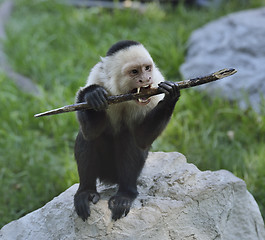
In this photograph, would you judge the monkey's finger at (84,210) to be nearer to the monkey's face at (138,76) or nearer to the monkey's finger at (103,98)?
the monkey's finger at (103,98)

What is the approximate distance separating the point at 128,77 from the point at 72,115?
2.60 meters

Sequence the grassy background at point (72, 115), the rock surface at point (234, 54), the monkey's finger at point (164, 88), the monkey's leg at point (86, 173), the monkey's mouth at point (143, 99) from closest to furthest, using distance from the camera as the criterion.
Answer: the monkey's finger at point (164, 88), the monkey's mouth at point (143, 99), the monkey's leg at point (86, 173), the grassy background at point (72, 115), the rock surface at point (234, 54)

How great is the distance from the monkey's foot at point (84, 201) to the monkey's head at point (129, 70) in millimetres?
813

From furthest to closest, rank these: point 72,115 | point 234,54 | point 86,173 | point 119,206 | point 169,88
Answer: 1. point 234,54
2. point 72,115
3. point 86,173
4. point 119,206
5. point 169,88

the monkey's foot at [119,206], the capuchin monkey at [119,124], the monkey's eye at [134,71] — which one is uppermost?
the monkey's eye at [134,71]

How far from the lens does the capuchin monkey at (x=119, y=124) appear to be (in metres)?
3.08

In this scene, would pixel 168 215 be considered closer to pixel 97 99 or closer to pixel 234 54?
pixel 97 99

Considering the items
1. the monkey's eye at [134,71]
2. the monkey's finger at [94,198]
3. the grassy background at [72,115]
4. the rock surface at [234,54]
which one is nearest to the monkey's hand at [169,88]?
the monkey's eye at [134,71]

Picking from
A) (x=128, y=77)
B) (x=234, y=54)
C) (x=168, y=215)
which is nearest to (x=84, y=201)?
(x=168, y=215)

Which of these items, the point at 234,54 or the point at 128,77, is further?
the point at 234,54

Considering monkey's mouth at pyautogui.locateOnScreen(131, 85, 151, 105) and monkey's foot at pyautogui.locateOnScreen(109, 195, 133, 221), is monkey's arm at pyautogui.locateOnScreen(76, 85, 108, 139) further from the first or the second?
monkey's foot at pyautogui.locateOnScreen(109, 195, 133, 221)

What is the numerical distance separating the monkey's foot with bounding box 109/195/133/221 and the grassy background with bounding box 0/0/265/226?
134 cm

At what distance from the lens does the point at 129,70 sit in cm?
311

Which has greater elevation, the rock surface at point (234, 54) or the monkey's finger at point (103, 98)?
the monkey's finger at point (103, 98)
